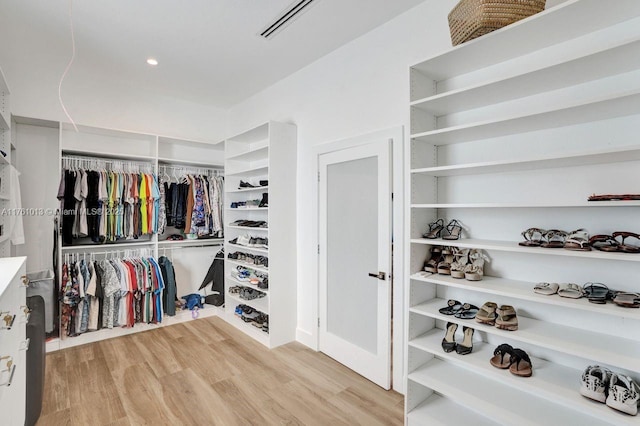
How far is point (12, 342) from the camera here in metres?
1.30

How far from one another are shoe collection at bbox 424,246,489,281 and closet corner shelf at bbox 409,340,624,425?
0.45 metres

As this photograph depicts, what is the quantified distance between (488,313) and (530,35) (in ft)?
4.84

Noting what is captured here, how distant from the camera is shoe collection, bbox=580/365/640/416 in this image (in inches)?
47.4

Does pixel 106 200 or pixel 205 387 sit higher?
pixel 106 200

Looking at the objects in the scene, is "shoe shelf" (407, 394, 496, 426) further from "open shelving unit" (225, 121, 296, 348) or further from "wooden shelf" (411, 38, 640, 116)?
"wooden shelf" (411, 38, 640, 116)

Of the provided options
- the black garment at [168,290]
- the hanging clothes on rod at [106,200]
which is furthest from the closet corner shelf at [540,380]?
the hanging clothes on rod at [106,200]

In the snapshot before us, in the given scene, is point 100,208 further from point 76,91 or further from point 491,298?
point 491,298

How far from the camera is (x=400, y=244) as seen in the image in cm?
242

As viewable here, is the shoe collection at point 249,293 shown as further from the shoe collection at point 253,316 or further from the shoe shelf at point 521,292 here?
the shoe shelf at point 521,292

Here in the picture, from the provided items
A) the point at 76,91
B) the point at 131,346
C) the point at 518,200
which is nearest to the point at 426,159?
the point at 518,200

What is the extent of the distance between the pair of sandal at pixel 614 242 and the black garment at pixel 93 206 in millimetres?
4311

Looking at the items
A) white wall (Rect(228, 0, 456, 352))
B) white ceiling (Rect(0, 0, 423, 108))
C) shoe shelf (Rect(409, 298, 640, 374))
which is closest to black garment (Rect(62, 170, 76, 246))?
white ceiling (Rect(0, 0, 423, 108))

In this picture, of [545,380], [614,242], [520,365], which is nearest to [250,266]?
[520,365]

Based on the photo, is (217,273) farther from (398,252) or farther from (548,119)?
(548,119)
